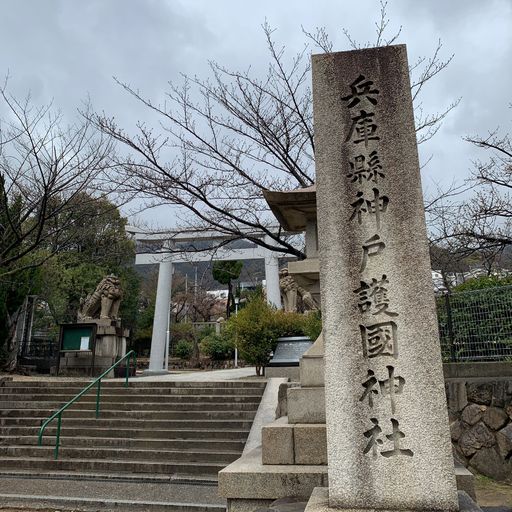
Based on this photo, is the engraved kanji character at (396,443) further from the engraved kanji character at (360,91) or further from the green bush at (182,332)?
the green bush at (182,332)

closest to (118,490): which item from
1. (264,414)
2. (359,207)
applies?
(264,414)

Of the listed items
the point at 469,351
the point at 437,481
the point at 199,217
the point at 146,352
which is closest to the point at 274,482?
the point at 437,481

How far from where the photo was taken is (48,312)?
1150 inches

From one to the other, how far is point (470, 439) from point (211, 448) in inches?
161

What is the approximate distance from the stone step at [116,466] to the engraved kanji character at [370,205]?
16.9ft

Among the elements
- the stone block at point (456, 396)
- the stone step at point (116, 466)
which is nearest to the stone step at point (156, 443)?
the stone step at point (116, 466)

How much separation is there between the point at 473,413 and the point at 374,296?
433 cm

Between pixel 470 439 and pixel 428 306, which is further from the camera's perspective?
pixel 470 439

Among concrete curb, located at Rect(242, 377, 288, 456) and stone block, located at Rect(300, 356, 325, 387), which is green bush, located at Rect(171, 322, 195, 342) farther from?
stone block, located at Rect(300, 356, 325, 387)

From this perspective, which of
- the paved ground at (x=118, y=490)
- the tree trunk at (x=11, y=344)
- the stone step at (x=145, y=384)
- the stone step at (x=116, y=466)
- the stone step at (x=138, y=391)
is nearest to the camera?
the paved ground at (x=118, y=490)

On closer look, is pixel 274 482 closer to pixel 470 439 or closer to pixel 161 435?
pixel 470 439

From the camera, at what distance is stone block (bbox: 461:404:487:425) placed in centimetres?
620

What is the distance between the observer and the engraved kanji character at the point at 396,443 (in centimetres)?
283

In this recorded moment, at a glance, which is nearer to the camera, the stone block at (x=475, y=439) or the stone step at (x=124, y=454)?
the stone block at (x=475, y=439)
